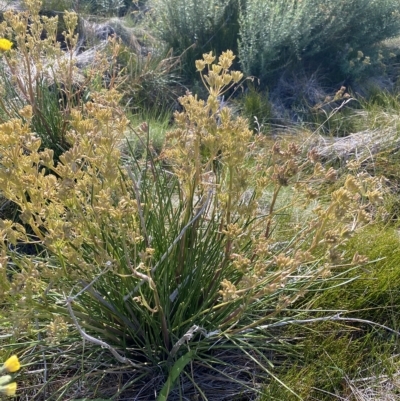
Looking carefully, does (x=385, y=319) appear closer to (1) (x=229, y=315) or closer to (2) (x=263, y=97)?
(1) (x=229, y=315)

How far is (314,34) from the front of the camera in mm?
4461

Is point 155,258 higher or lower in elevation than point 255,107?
higher

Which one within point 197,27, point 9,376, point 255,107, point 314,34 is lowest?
point 255,107

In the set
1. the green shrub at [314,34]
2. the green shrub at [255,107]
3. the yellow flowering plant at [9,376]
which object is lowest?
the green shrub at [255,107]

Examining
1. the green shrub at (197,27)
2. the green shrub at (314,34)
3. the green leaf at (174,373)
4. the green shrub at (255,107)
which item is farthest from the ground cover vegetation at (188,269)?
the green shrub at (197,27)

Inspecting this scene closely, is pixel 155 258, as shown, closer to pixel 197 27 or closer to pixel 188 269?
pixel 188 269

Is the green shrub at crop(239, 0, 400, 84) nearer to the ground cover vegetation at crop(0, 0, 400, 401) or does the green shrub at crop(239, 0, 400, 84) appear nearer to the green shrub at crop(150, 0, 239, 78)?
the green shrub at crop(150, 0, 239, 78)

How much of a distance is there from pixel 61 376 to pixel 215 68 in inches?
41.7

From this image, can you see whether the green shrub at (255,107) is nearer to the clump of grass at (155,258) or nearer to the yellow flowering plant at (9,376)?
the clump of grass at (155,258)

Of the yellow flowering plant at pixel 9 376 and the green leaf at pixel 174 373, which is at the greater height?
the yellow flowering plant at pixel 9 376

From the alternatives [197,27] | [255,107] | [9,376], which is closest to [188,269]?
[9,376]

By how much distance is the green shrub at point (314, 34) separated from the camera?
4.24 meters

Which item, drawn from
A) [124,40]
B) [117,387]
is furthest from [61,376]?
[124,40]

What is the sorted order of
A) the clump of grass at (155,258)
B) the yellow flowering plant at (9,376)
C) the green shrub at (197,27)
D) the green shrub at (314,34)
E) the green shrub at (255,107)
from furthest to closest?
the green shrub at (197,27), the green shrub at (314,34), the green shrub at (255,107), the clump of grass at (155,258), the yellow flowering plant at (9,376)
